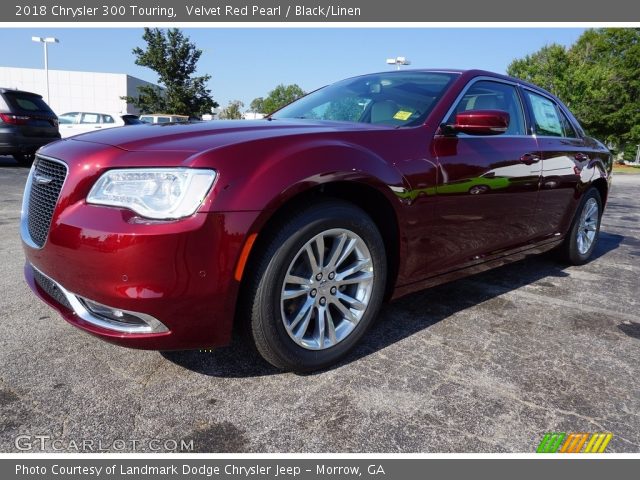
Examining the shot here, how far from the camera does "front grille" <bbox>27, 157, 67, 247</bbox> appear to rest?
2.02m

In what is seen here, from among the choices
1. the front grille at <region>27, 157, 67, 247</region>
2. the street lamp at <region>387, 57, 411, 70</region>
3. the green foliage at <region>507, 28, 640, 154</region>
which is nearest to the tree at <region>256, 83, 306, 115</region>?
the green foliage at <region>507, 28, 640, 154</region>

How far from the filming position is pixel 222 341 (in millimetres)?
1986

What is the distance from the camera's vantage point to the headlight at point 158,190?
1.77 metres

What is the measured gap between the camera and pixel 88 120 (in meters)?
16.9

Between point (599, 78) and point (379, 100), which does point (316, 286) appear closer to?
point (379, 100)

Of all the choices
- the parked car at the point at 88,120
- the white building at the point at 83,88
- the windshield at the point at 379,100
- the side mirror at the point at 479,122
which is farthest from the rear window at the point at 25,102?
the white building at the point at 83,88

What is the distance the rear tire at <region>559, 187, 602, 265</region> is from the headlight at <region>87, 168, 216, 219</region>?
3.81 meters

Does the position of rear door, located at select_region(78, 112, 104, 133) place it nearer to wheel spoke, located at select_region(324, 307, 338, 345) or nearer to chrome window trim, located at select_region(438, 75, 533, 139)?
chrome window trim, located at select_region(438, 75, 533, 139)

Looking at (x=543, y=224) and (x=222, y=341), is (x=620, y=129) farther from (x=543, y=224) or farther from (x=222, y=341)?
(x=222, y=341)

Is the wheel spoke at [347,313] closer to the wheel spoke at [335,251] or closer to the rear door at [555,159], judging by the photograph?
the wheel spoke at [335,251]

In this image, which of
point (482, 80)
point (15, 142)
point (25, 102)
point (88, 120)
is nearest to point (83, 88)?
point (88, 120)

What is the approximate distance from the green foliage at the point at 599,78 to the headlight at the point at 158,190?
3277cm

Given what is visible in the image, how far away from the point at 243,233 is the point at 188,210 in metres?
0.23

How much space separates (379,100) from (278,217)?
1.38 metres
